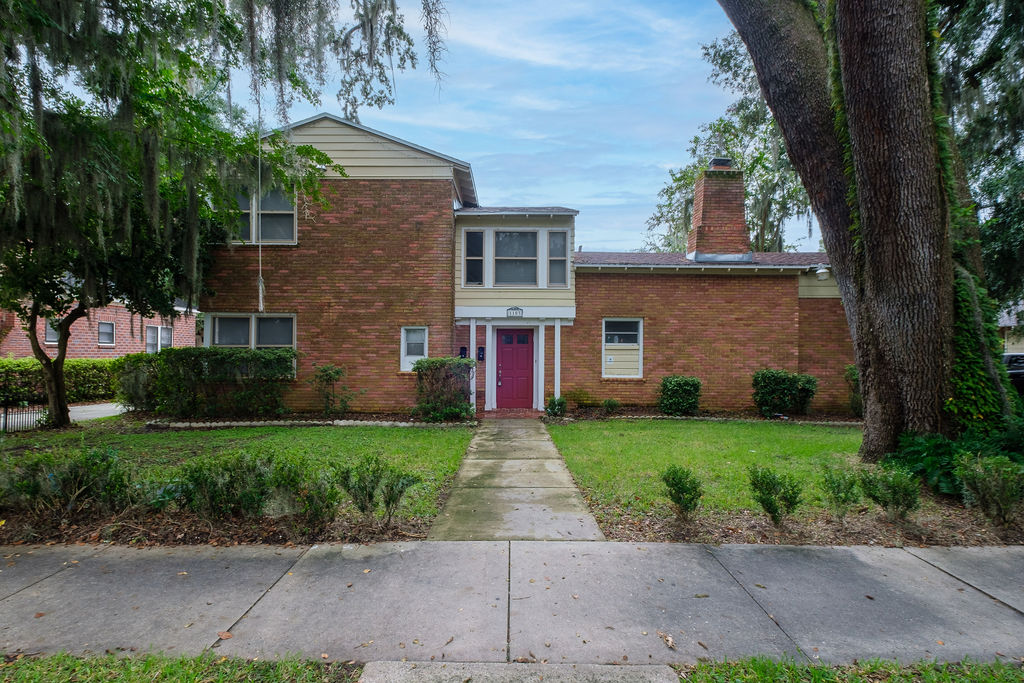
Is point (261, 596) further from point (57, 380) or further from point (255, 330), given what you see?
point (57, 380)

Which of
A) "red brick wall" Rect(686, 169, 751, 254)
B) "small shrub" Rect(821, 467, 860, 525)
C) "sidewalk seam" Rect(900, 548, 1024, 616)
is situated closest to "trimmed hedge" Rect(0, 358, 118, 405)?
"small shrub" Rect(821, 467, 860, 525)

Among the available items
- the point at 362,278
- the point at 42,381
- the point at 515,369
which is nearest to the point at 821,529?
the point at 515,369

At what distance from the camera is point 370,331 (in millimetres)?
11922

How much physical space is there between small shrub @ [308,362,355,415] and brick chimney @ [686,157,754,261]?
9552 mm

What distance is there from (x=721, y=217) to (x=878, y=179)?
8.24m

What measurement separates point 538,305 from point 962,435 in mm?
8563

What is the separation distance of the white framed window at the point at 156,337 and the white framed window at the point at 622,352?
16960mm

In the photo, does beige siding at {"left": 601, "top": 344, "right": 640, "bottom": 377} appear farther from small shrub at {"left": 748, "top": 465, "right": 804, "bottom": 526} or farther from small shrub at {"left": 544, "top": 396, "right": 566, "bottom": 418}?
small shrub at {"left": 748, "top": 465, "right": 804, "bottom": 526}

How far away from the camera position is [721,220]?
13.4 metres

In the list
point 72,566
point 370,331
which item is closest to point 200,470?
point 72,566

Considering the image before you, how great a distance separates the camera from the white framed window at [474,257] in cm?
1272

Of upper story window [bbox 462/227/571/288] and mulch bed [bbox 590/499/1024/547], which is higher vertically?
upper story window [bbox 462/227/571/288]

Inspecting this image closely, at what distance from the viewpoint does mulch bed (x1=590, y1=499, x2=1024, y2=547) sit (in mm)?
4352

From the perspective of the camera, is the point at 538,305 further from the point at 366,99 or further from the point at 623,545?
the point at 623,545
